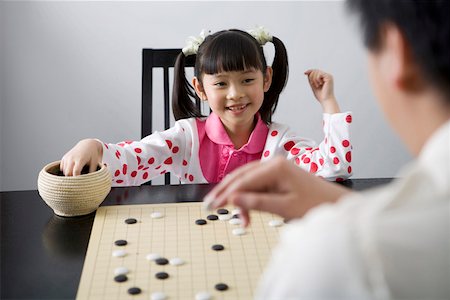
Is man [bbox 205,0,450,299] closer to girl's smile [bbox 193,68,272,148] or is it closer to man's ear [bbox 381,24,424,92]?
man's ear [bbox 381,24,424,92]

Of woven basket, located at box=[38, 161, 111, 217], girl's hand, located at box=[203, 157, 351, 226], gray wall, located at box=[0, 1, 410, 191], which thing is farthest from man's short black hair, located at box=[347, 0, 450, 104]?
gray wall, located at box=[0, 1, 410, 191]

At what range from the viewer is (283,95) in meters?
3.31

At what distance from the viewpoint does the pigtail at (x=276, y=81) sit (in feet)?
6.64

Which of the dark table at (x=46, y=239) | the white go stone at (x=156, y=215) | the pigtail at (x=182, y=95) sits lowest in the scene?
the dark table at (x=46, y=239)

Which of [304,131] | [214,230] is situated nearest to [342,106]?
[304,131]

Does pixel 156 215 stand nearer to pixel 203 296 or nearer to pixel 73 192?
pixel 73 192

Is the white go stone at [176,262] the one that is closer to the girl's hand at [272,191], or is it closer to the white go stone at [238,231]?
the white go stone at [238,231]

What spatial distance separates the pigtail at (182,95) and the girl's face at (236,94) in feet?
0.43

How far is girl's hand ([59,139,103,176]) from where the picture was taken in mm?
1444

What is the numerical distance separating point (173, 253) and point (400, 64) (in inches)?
25.9

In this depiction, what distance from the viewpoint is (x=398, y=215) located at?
58cm

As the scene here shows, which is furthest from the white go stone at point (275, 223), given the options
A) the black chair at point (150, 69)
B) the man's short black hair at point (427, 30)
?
the black chair at point (150, 69)

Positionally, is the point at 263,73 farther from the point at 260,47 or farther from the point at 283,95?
the point at 283,95

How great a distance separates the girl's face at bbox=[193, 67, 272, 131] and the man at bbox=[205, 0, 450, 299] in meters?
1.14
